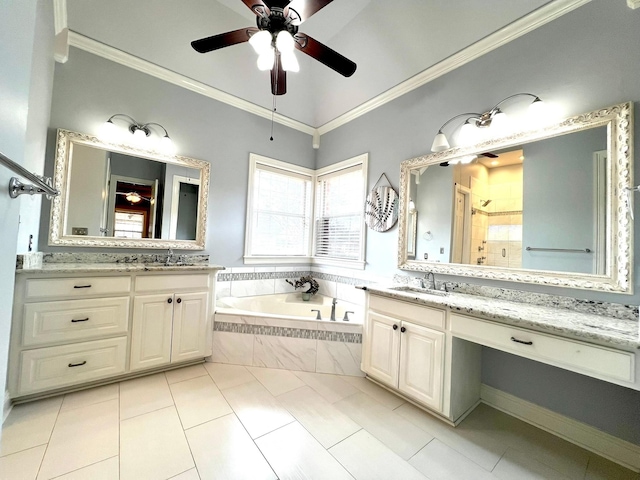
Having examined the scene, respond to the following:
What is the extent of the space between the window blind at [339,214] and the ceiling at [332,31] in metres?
0.97

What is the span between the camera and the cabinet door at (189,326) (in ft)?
7.59

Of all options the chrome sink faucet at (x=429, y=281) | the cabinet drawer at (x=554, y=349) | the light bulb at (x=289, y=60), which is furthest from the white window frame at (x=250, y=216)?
the cabinet drawer at (x=554, y=349)

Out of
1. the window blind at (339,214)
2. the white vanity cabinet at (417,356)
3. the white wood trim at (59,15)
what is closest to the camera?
the white vanity cabinet at (417,356)

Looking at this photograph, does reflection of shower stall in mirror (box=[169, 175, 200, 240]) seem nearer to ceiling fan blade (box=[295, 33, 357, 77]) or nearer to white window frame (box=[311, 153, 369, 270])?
white window frame (box=[311, 153, 369, 270])

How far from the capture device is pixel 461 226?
87.8 inches

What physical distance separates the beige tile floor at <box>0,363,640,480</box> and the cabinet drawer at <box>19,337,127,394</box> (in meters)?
0.13

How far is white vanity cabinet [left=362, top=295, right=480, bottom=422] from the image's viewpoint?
176cm

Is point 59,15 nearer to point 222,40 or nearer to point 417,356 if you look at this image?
point 222,40

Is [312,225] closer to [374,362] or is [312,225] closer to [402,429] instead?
[374,362]

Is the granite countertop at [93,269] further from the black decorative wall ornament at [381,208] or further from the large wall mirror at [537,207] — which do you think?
the large wall mirror at [537,207]

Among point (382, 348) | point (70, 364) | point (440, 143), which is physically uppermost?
point (440, 143)

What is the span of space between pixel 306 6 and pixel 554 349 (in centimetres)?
234

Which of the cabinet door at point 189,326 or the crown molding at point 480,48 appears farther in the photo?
the cabinet door at point 189,326

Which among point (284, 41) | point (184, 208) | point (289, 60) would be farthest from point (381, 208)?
point (184, 208)
